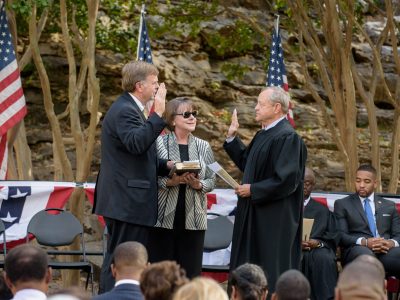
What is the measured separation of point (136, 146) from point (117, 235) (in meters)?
0.88

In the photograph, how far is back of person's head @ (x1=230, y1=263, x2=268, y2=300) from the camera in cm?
637

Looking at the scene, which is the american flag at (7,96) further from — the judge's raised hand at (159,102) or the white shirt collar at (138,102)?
the judge's raised hand at (159,102)

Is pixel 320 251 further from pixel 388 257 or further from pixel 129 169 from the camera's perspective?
pixel 129 169

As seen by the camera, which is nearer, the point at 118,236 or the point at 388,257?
the point at 118,236

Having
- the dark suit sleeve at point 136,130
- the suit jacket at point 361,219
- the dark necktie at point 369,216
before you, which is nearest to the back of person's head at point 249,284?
the dark suit sleeve at point 136,130

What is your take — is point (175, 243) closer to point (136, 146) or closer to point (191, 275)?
point (191, 275)

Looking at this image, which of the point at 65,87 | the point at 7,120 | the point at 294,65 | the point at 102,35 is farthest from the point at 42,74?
the point at 294,65

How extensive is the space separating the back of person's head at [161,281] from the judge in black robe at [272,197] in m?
3.15

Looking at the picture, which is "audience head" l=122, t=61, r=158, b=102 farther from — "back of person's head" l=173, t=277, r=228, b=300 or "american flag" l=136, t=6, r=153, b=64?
"american flag" l=136, t=6, r=153, b=64

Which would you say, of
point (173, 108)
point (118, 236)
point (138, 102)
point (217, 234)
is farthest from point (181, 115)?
point (217, 234)

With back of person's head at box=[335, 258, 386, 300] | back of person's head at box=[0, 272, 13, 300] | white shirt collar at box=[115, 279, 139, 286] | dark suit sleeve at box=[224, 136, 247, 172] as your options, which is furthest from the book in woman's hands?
back of person's head at box=[335, 258, 386, 300]

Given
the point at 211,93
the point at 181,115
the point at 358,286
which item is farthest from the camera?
the point at 211,93

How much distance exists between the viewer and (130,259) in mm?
6656

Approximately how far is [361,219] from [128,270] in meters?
4.95
